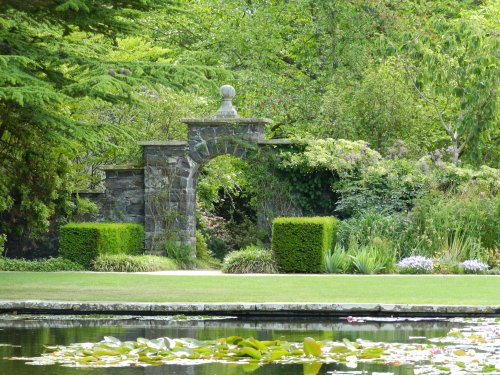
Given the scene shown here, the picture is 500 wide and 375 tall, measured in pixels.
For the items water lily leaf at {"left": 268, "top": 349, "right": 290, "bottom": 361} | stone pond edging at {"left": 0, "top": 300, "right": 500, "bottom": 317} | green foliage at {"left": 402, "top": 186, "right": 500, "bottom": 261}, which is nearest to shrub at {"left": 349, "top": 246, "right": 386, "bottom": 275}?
green foliage at {"left": 402, "top": 186, "right": 500, "bottom": 261}

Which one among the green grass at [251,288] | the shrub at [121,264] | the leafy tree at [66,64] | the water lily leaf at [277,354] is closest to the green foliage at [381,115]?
the shrub at [121,264]

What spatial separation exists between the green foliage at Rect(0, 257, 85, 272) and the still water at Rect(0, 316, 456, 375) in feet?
23.5

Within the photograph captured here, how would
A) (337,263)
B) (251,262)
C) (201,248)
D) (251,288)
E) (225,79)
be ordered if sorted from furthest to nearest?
(201,248) → (251,262) → (337,263) → (251,288) → (225,79)

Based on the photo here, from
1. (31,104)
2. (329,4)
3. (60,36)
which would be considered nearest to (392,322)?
(31,104)

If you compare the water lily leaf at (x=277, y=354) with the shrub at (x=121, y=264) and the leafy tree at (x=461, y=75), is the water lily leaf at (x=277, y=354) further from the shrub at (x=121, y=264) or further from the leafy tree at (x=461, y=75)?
the leafy tree at (x=461, y=75)

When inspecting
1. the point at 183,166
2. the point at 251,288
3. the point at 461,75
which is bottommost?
the point at 251,288

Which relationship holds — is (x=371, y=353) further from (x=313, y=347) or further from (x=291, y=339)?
(x=291, y=339)

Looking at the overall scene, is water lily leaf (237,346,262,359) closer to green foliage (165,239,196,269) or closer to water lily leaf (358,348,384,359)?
water lily leaf (358,348,384,359)

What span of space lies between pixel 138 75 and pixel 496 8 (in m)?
16.8

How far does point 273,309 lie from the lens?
1291cm

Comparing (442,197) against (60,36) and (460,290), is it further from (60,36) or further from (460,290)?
(60,36)

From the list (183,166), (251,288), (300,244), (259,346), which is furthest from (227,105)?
(259,346)

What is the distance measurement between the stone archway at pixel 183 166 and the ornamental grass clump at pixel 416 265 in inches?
166

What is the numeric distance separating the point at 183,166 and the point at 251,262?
3.14 m
